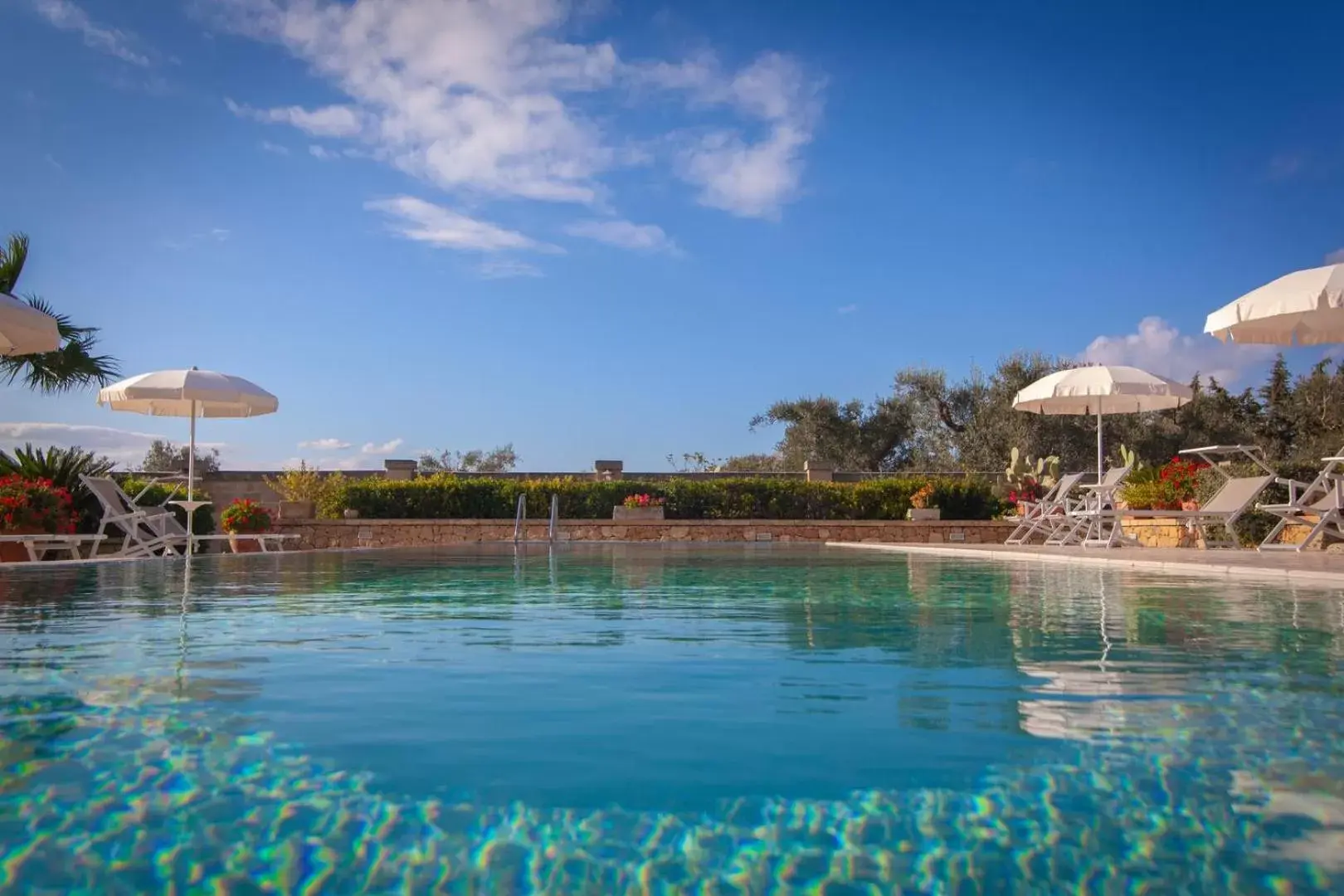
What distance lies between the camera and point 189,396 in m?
12.1

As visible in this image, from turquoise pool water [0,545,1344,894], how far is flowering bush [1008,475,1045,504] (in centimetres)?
1232

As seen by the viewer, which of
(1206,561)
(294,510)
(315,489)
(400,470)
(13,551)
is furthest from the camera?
(400,470)

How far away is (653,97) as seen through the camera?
58.7 ft

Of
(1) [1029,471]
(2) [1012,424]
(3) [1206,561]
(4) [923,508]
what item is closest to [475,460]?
(2) [1012,424]

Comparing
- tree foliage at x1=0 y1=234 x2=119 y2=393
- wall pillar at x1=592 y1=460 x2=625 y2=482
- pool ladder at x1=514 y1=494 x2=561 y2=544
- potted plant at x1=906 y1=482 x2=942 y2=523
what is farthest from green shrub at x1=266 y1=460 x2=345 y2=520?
potted plant at x1=906 y1=482 x2=942 y2=523

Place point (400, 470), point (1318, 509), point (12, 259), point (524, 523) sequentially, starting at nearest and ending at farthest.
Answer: point (1318, 509)
point (12, 259)
point (524, 523)
point (400, 470)

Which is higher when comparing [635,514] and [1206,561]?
[635,514]

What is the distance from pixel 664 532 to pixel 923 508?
4906mm

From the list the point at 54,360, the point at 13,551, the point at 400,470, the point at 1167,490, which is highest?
the point at 54,360

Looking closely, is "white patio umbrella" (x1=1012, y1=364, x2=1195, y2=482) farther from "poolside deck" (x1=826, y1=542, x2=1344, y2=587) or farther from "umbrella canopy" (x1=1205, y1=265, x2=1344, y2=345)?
"umbrella canopy" (x1=1205, y1=265, x2=1344, y2=345)

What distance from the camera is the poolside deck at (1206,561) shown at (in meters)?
7.18

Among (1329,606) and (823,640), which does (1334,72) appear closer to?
(1329,606)

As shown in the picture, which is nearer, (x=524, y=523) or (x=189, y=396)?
(x=189, y=396)

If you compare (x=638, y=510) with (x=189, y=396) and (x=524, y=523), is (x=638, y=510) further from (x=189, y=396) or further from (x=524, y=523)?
(x=189, y=396)
